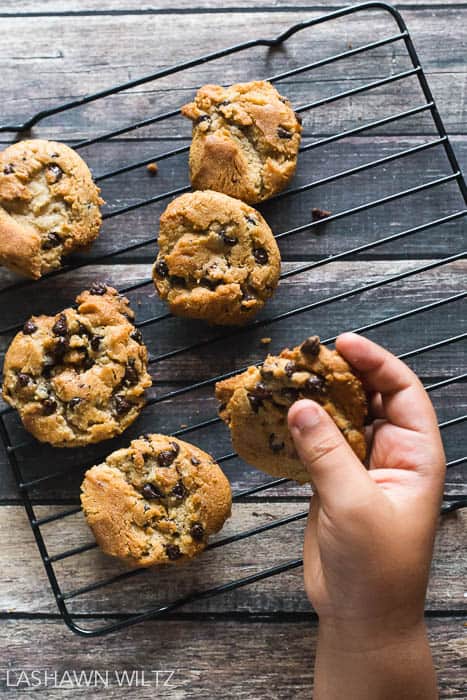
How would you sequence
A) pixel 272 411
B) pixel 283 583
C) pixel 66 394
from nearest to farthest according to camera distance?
pixel 272 411, pixel 66 394, pixel 283 583

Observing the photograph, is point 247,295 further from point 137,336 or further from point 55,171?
point 55,171

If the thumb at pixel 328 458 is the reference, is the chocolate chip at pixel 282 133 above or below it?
above

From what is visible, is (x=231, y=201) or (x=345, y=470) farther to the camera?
(x=231, y=201)

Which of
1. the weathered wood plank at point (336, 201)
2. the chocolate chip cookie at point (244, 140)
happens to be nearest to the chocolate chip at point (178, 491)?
the weathered wood plank at point (336, 201)

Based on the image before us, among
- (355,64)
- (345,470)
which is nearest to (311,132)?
(355,64)

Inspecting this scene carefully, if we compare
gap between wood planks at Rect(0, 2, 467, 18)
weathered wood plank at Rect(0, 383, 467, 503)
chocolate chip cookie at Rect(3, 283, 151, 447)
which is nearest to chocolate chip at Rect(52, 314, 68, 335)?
chocolate chip cookie at Rect(3, 283, 151, 447)

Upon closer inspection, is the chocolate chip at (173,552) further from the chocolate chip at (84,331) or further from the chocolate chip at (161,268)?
the chocolate chip at (161,268)

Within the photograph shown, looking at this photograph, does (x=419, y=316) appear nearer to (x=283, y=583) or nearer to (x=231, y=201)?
(x=231, y=201)

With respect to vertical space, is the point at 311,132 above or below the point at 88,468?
above
